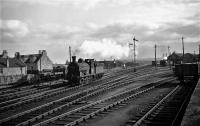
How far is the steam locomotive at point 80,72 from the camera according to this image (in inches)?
1189

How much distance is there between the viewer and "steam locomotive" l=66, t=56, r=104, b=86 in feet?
99.1

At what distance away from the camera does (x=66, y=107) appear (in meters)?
15.7

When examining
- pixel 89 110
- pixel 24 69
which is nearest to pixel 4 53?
pixel 24 69

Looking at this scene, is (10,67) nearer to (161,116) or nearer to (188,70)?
(188,70)

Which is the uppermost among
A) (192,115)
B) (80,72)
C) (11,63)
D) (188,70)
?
(11,63)

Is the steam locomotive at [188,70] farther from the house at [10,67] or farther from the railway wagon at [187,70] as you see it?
the house at [10,67]

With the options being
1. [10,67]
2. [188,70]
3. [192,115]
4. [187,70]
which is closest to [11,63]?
[10,67]

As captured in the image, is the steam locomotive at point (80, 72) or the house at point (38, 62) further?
the house at point (38, 62)

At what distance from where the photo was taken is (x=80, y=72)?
3033 cm

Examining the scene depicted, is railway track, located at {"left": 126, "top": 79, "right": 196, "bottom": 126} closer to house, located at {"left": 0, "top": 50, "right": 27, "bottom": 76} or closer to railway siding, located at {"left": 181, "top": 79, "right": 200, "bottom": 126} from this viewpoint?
railway siding, located at {"left": 181, "top": 79, "right": 200, "bottom": 126}

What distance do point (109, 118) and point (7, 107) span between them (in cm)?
800

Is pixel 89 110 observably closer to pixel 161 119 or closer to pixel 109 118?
pixel 109 118

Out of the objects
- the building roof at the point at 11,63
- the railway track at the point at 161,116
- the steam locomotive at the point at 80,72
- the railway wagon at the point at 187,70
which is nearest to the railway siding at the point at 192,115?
the railway track at the point at 161,116

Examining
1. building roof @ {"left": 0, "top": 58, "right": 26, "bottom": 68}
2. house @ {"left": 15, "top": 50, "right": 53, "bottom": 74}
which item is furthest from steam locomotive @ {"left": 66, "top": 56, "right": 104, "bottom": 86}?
house @ {"left": 15, "top": 50, "right": 53, "bottom": 74}
